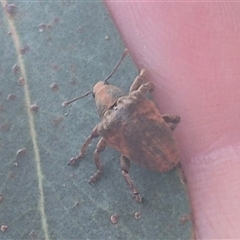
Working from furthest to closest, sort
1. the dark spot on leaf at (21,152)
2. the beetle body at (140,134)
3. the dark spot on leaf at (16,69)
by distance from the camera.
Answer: the dark spot on leaf at (16,69)
the dark spot on leaf at (21,152)
the beetle body at (140,134)

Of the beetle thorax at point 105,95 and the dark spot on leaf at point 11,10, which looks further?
the dark spot on leaf at point 11,10

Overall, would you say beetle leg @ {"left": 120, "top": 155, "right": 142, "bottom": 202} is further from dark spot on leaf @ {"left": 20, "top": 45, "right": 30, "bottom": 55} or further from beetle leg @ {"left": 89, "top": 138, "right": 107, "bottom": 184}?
dark spot on leaf @ {"left": 20, "top": 45, "right": 30, "bottom": 55}

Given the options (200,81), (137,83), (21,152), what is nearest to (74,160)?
(21,152)

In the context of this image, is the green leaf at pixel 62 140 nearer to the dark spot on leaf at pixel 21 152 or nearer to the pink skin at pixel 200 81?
the dark spot on leaf at pixel 21 152

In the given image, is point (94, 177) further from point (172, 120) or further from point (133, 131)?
point (172, 120)

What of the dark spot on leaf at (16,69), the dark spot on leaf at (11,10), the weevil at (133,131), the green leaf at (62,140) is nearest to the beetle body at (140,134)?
the weevil at (133,131)

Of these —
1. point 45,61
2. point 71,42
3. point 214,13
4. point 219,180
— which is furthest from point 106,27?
point 219,180

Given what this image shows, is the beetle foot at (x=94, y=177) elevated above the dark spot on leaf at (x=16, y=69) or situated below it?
below
